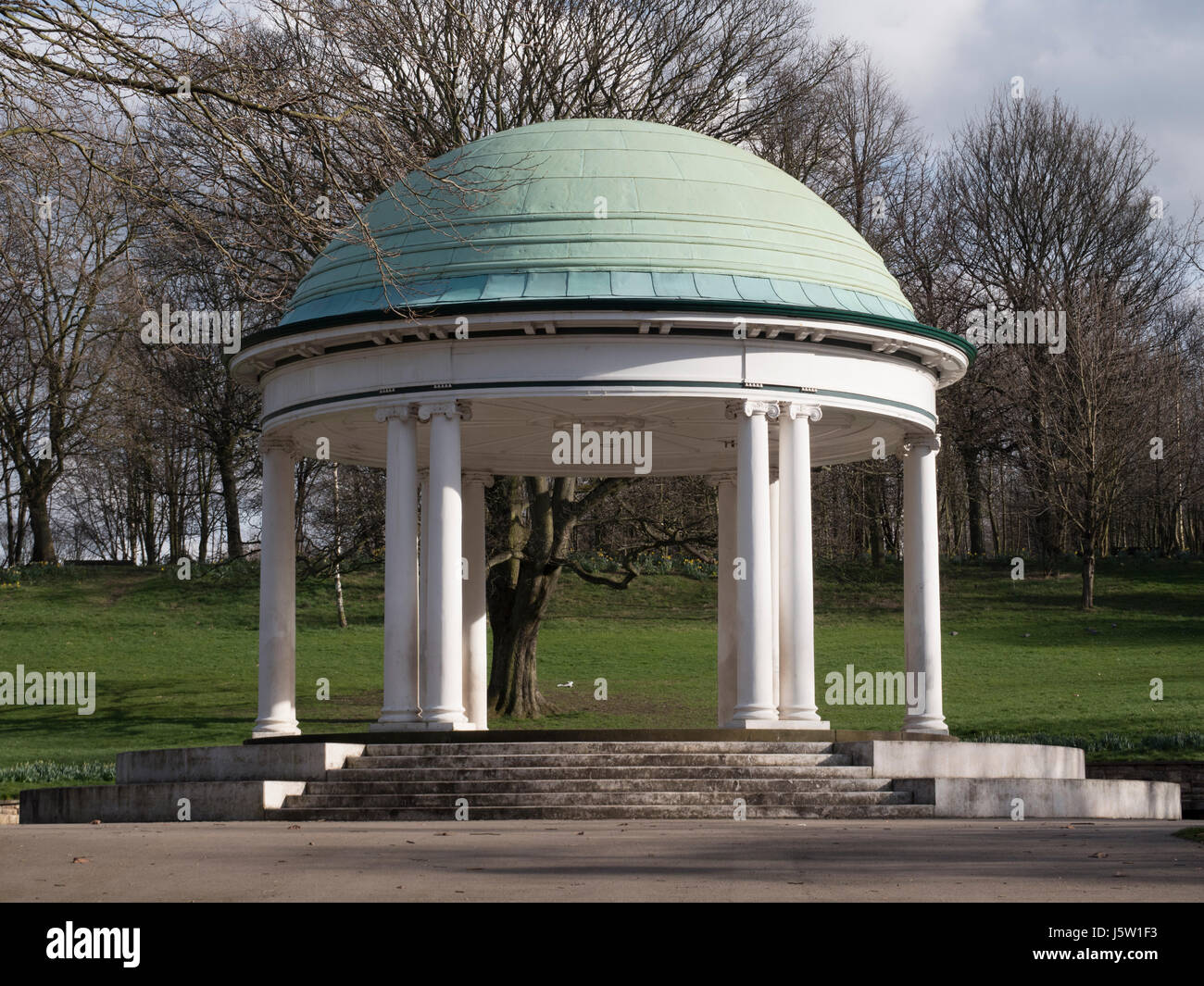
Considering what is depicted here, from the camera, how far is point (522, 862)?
14.8 meters

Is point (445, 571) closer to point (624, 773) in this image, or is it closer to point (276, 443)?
point (624, 773)

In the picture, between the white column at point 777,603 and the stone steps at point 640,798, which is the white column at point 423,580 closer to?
the stone steps at point 640,798

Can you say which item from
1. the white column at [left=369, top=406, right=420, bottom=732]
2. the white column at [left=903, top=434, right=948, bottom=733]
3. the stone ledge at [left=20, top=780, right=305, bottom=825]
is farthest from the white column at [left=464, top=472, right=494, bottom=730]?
the stone ledge at [left=20, top=780, right=305, bottom=825]

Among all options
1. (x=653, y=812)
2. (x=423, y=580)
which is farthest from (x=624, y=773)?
(x=423, y=580)

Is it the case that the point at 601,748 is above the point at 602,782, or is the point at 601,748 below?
above

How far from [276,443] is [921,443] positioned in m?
12.4

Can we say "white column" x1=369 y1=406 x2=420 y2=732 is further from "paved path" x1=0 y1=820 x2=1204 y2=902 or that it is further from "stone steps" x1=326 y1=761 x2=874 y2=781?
"paved path" x1=0 y1=820 x2=1204 y2=902

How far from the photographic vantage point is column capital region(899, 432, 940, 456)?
31.6 metres

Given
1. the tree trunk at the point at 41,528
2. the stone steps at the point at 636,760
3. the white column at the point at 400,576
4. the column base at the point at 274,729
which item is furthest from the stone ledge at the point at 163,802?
the tree trunk at the point at 41,528

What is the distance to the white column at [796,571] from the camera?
28.3 metres

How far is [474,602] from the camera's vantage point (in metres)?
35.9

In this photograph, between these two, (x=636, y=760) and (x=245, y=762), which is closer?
(x=636, y=760)

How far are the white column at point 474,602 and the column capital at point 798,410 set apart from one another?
961cm

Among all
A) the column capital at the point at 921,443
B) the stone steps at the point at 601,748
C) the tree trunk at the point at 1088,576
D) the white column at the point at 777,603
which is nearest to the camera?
the stone steps at the point at 601,748
